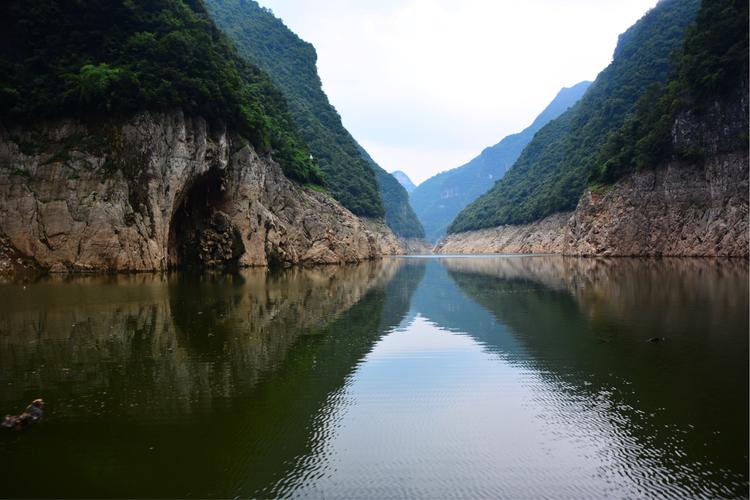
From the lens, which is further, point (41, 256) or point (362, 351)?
point (41, 256)

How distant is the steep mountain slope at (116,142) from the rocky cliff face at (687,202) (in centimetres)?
4811

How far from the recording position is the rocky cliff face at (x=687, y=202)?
178 feet

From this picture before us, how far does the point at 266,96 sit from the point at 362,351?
7316cm

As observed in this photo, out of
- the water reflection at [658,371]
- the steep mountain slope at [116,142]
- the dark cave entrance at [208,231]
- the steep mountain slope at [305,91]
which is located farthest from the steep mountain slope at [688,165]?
the dark cave entrance at [208,231]

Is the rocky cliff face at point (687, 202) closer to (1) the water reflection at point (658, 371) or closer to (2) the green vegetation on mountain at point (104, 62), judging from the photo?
(1) the water reflection at point (658, 371)

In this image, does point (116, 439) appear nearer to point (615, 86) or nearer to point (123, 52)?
point (123, 52)

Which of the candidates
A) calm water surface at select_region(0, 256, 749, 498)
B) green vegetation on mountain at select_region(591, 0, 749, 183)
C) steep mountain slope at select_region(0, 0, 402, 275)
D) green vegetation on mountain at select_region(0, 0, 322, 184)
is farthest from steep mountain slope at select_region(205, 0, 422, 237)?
calm water surface at select_region(0, 256, 749, 498)

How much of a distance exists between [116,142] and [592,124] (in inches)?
4498

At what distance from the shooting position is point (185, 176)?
43125 mm

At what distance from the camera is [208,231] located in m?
51.6

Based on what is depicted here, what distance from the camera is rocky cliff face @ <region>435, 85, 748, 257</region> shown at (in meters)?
54.2

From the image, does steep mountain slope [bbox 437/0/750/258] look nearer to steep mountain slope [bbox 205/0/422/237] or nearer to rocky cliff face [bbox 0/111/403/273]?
steep mountain slope [bbox 205/0/422/237]

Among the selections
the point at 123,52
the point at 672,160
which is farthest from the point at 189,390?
the point at 672,160

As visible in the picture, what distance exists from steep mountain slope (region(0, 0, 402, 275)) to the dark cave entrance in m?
0.10
